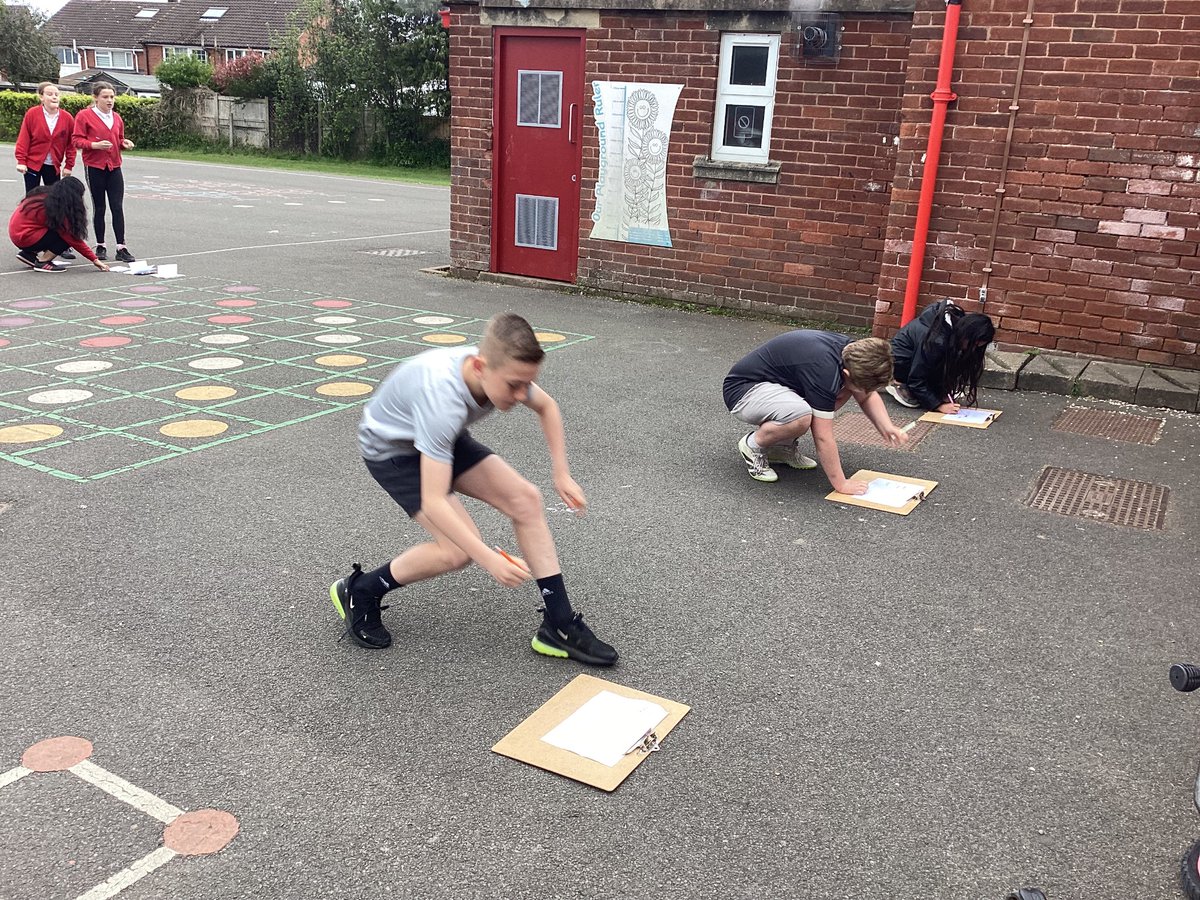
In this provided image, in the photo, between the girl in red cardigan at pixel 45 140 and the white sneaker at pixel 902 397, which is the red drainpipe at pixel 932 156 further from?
the girl in red cardigan at pixel 45 140

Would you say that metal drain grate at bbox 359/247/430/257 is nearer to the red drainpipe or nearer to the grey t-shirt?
the red drainpipe

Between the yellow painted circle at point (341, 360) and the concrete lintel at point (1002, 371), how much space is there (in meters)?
4.87

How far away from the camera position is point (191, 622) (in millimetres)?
4035

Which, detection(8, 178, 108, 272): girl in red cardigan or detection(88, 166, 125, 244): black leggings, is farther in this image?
detection(88, 166, 125, 244): black leggings

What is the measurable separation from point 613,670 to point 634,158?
794 centimetres

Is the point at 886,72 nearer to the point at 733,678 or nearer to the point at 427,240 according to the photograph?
the point at 733,678

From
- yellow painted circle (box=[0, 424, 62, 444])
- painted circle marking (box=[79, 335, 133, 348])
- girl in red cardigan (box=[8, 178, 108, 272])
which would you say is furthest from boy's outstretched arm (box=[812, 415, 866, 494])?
girl in red cardigan (box=[8, 178, 108, 272])

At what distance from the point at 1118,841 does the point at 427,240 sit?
1419 centimetres

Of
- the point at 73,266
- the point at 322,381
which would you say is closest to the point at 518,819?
the point at 322,381

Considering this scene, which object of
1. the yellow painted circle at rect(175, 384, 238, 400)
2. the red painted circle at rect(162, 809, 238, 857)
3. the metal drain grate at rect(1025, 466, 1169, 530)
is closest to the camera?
the red painted circle at rect(162, 809, 238, 857)

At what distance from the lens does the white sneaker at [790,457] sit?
6172mm

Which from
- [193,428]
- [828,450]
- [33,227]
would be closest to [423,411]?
[828,450]

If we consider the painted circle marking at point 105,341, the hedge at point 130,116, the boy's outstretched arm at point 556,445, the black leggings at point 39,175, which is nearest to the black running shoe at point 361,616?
the boy's outstretched arm at point 556,445

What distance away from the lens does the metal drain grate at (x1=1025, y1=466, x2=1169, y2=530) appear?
5553 millimetres
